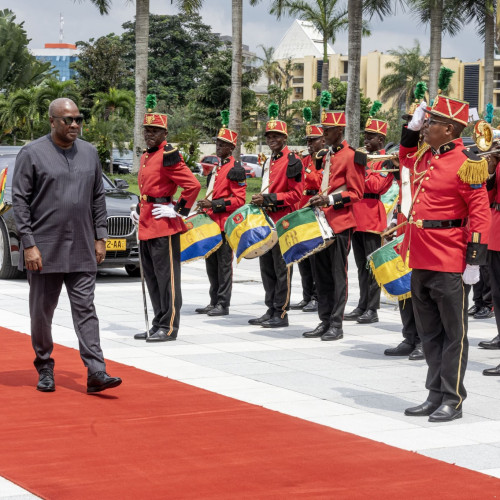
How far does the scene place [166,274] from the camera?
1025 centimetres

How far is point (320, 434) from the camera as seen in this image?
254 inches

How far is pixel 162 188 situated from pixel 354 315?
9.79 feet

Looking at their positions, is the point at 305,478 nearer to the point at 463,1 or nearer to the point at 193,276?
the point at 193,276

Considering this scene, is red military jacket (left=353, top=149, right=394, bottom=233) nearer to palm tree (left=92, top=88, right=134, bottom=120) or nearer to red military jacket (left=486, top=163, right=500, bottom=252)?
red military jacket (left=486, top=163, right=500, bottom=252)

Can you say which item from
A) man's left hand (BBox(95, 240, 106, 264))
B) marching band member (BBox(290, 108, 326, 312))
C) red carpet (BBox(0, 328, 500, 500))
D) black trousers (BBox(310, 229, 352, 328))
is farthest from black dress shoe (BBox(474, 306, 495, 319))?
man's left hand (BBox(95, 240, 106, 264))

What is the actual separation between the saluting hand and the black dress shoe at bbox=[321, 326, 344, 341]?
3.65 meters

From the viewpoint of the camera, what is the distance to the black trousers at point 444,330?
23.3 ft

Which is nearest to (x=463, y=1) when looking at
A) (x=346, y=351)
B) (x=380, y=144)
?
(x=380, y=144)

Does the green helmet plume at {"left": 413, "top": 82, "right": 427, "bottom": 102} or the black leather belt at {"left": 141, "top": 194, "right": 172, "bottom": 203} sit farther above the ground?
the green helmet plume at {"left": 413, "top": 82, "right": 427, "bottom": 102}

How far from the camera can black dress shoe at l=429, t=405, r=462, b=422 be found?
6.95 meters

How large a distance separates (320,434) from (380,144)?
566 cm

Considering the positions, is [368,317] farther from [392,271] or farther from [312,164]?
[392,271]

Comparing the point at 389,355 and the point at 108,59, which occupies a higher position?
the point at 108,59

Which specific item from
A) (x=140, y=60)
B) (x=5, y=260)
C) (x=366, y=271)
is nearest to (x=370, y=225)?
(x=366, y=271)
